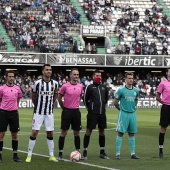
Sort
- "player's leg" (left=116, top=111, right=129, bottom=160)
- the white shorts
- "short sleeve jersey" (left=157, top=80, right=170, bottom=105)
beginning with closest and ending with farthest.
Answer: the white shorts
"player's leg" (left=116, top=111, right=129, bottom=160)
"short sleeve jersey" (left=157, top=80, right=170, bottom=105)

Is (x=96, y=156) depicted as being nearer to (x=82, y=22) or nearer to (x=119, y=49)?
(x=119, y=49)

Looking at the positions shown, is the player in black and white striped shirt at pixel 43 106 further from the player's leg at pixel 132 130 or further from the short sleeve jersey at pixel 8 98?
the player's leg at pixel 132 130

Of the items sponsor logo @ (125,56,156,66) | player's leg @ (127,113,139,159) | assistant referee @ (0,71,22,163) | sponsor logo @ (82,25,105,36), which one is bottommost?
player's leg @ (127,113,139,159)

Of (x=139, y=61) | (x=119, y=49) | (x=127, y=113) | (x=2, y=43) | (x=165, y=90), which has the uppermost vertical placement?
(x=2, y=43)

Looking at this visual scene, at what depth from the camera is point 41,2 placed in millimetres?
51344

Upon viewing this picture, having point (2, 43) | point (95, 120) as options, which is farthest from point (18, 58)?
point (95, 120)

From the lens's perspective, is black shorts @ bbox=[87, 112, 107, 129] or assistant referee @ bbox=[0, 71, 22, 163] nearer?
assistant referee @ bbox=[0, 71, 22, 163]

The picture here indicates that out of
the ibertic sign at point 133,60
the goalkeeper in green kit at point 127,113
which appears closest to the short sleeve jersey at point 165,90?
the goalkeeper in green kit at point 127,113

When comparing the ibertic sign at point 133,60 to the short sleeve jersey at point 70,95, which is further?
the ibertic sign at point 133,60

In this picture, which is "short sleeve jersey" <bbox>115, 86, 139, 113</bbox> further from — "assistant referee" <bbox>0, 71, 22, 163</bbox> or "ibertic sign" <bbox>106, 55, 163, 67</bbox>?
"ibertic sign" <bbox>106, 55, 163, 67</bbox>

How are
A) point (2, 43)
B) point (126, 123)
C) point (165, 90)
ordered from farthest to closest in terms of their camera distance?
point (2, 43) → point (165, 90) → point (126, 123)

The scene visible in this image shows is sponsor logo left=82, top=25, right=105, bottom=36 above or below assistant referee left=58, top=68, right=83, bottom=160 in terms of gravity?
above

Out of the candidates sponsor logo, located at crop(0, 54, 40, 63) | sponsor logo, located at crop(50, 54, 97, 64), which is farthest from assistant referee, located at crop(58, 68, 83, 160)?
sponsor logo, located at crop(50, 54, 97, 64)

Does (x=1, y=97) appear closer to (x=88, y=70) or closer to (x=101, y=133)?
(x=101, y=133)
